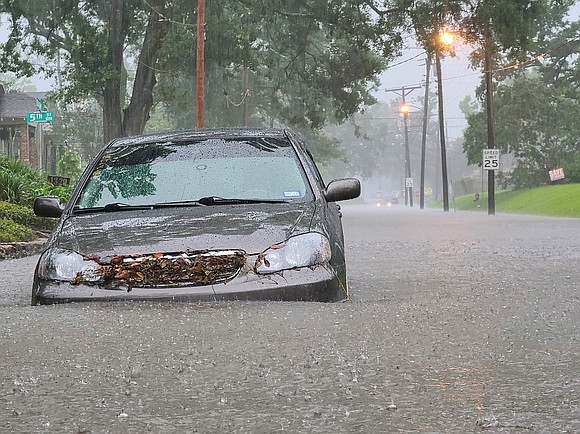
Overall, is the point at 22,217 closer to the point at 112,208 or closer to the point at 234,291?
the point at 112,208

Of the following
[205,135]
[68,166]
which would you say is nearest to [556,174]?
[68,166]

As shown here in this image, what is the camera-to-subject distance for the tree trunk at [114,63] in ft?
115

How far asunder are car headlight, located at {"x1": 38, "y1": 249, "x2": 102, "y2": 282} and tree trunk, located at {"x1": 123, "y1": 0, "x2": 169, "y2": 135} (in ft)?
95.3

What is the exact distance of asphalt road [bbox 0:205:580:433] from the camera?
3752mm

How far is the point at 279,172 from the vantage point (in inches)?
309

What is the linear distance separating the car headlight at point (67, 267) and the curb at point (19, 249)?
8.27m

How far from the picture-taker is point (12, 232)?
16.4 m

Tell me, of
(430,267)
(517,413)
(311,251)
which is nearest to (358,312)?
(311,251)

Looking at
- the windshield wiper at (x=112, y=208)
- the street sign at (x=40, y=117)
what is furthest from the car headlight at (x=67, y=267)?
the street sign at (x=40, y=117)

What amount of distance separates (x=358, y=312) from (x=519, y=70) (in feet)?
211

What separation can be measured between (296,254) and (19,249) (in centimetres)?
965

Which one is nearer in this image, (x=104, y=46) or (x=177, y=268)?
(x=177, y=268)

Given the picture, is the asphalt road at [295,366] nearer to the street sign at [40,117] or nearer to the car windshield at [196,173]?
the car windshield at [196,173]

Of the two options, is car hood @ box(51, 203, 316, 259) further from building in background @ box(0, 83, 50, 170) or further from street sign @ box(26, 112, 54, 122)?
building in background @ box(0, 83, 50, 170)
